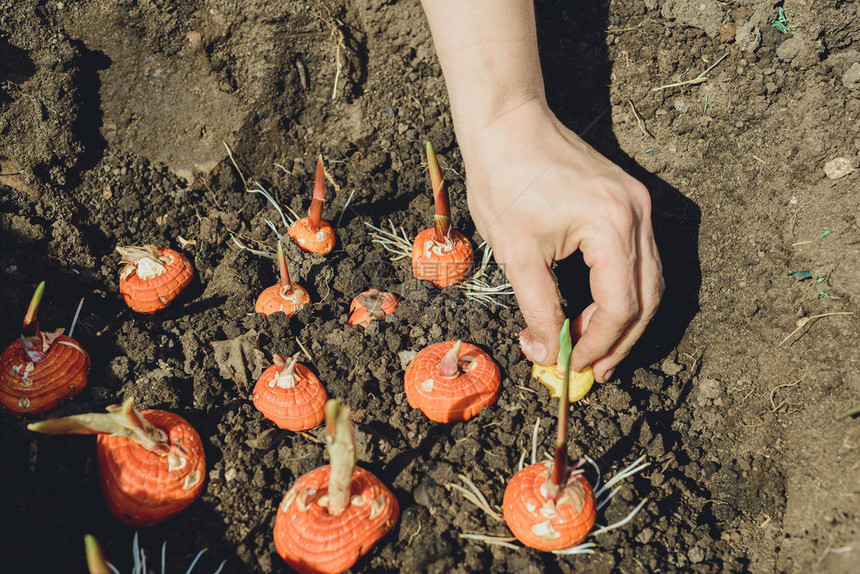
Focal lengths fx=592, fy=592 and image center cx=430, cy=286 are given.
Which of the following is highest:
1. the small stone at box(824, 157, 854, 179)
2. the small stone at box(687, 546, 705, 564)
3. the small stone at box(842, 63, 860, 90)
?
the small stone at box(842, 63, 860, 90)

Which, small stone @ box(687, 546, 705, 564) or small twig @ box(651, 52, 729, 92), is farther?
small twig @ box(651, 52, 729, 92)

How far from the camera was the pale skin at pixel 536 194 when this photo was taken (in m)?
2.20

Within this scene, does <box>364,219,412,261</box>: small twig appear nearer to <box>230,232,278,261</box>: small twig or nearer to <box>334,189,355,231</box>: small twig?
<box>334,189,355,231</box>: small twig

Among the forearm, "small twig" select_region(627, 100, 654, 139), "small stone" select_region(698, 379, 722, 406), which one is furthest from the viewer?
"small twig" select_region(627, 100, 654, 139)

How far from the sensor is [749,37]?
3098 millimetres

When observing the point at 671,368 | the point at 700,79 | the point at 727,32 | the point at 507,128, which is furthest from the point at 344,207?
the point at 727,32

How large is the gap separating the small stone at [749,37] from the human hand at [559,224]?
1.40 meters

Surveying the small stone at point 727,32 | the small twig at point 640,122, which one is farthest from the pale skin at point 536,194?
the small stone at point 727,32

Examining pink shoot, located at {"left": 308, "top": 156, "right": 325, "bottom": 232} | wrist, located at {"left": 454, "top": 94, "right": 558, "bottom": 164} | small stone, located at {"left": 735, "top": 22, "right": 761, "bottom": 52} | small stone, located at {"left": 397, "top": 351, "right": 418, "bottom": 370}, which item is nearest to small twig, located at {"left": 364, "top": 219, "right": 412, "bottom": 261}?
pink shoot, located at {"left": 308, "top": 156, "right": 325, "bottom": 232}

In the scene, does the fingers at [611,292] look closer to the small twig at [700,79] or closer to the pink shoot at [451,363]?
the pink shoot at [451,363]

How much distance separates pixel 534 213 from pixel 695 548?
1433mm

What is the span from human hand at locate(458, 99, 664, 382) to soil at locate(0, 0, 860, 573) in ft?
1.59

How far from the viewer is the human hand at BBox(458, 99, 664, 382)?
7.19 ft

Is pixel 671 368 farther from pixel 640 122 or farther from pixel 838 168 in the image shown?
pixel 640 122
